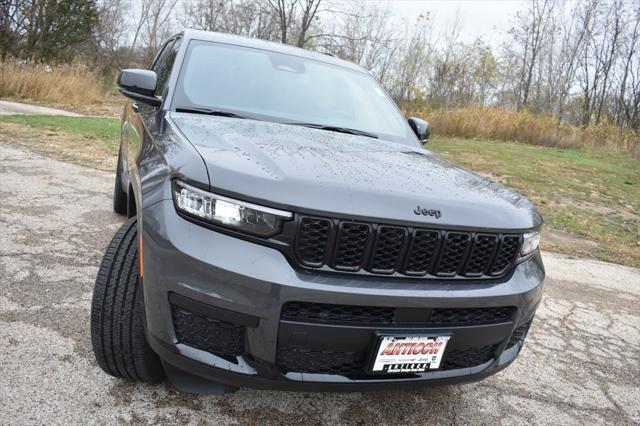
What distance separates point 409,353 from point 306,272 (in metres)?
A: 0.45

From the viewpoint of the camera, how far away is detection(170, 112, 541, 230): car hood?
1.57m

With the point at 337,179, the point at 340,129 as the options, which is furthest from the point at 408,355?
the point at 340,129

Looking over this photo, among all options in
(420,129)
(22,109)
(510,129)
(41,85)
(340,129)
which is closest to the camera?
(340,129)

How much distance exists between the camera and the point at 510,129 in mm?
16625

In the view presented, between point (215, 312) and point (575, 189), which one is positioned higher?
point (215, 312)

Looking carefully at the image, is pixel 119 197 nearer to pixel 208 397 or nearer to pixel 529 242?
pixel 208 397

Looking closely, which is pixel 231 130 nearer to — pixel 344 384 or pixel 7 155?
pixel 344 384

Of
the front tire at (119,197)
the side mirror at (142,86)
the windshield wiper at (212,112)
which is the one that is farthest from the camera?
the front tire at (119,197)

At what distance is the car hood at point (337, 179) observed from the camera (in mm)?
1567

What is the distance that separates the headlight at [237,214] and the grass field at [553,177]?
499 centimetres

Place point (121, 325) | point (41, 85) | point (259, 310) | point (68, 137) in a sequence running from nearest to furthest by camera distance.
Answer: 1. point (259, 310)
2. point (121, 325)
3. point (68, 137)
4. point (41, 85)

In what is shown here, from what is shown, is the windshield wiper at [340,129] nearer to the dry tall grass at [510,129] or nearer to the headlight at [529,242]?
the headlight at [529,242]

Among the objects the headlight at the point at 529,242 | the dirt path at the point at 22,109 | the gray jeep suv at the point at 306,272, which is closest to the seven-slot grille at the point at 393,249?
the gray jeep suv at the point at 306,272

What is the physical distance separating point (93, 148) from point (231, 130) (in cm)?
645
